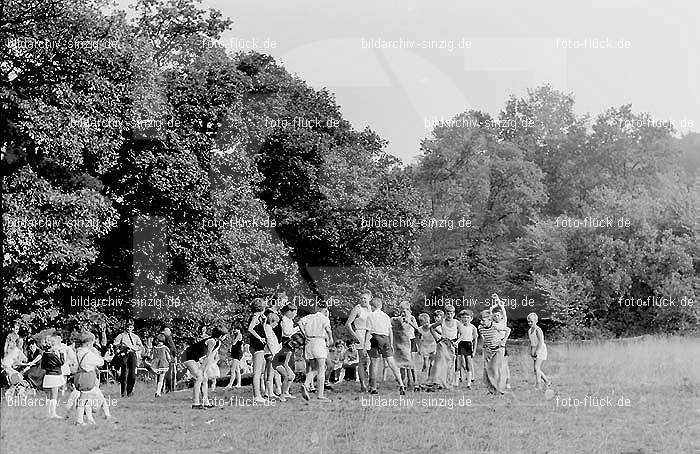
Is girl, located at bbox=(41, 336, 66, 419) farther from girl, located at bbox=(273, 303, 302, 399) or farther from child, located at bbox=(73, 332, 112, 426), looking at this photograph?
girl, located at bbox=(273, 303, 302, 399)

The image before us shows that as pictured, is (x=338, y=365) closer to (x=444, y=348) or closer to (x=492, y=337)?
(x=444, y=348)

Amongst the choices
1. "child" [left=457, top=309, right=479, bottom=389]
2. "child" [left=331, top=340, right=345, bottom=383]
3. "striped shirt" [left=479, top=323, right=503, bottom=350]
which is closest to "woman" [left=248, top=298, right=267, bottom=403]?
"striped shirt" [left=479, top=323, right=503, bottom=350]

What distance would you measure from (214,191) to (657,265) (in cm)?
1707

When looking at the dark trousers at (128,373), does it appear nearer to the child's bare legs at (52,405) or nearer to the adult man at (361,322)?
the child's bare legs at (52,405)

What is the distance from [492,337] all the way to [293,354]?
13.6 feet

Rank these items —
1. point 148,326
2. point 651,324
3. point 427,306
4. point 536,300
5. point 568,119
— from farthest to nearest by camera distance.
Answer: point 568,119 → point 427,306 → point 536,300 → point 651,324 → point 148,326

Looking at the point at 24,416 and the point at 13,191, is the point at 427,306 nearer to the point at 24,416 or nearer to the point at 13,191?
the point at 13,191

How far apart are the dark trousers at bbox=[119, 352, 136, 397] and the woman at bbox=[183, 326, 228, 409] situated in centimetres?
296

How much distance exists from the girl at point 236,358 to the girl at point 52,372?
13.1 feet

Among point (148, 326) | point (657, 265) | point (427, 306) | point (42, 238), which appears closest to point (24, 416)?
point (42, 238)

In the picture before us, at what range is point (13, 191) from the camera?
74.9 feet

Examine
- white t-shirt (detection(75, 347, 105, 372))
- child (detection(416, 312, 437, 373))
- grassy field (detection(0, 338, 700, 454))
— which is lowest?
grassy field (detection(0, 338, 700, 454))

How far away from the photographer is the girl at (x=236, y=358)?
2117 centimetres

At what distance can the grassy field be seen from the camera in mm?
14586
